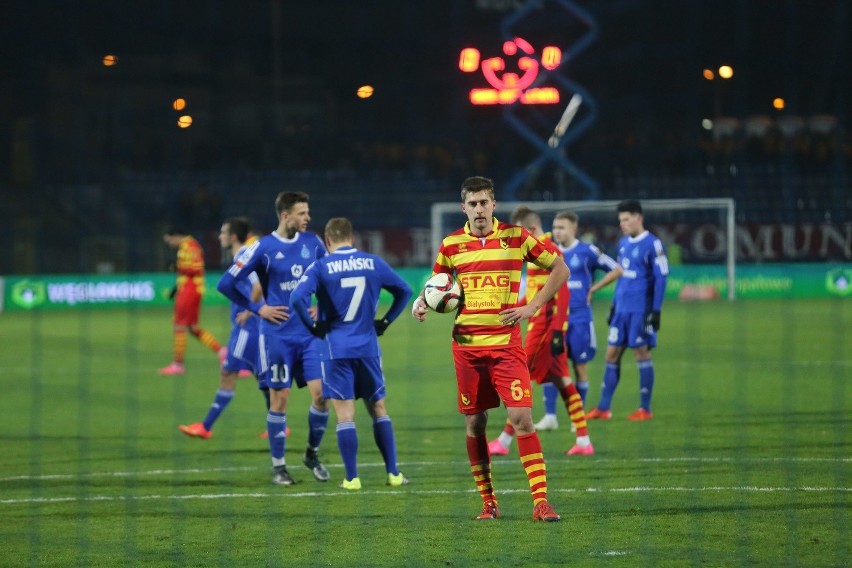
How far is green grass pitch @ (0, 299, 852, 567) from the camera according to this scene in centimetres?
677

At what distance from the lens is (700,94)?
134ft

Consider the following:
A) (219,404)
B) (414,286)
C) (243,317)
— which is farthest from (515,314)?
(414,286)

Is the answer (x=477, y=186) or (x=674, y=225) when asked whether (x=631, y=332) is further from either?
(x=674, y=225)

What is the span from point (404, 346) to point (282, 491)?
13807 mm

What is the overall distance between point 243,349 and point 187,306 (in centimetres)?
717

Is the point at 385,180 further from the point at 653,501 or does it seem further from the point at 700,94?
the point at 653,501

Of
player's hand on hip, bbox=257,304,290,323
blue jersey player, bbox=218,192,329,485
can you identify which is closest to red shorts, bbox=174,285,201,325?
blue jersey player, bbox=218,192,329,485

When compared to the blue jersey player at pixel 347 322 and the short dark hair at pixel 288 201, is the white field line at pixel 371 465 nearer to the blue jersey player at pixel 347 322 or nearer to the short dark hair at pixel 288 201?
the blue jersey player at pixel 347 322

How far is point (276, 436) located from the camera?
30.3 ft

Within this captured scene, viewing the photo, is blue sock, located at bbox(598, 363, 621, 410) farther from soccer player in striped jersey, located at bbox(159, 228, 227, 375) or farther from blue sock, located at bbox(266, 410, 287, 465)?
soccer player in striped jersey, located at bbox(159, 228, 227, 375)

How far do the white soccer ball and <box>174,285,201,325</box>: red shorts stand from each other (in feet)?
35.8

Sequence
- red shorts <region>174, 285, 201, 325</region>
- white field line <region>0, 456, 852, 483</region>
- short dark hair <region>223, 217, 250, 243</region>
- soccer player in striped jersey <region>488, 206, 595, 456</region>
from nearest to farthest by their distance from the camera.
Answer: white field line <region>0, 456, 852, 483</region> → soccer player in striped jersey <region>488, 206, 595, 456</region> → short dark hair <region>223, 217, 250, 243</region> → red shorts <region>174, 285, 201, 325</region>

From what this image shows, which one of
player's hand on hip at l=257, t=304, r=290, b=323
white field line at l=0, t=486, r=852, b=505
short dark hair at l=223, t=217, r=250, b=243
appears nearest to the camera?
white field line at l=0, t=486, r=852, b=505

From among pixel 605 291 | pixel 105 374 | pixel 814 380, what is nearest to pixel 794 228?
pixel 605 291
